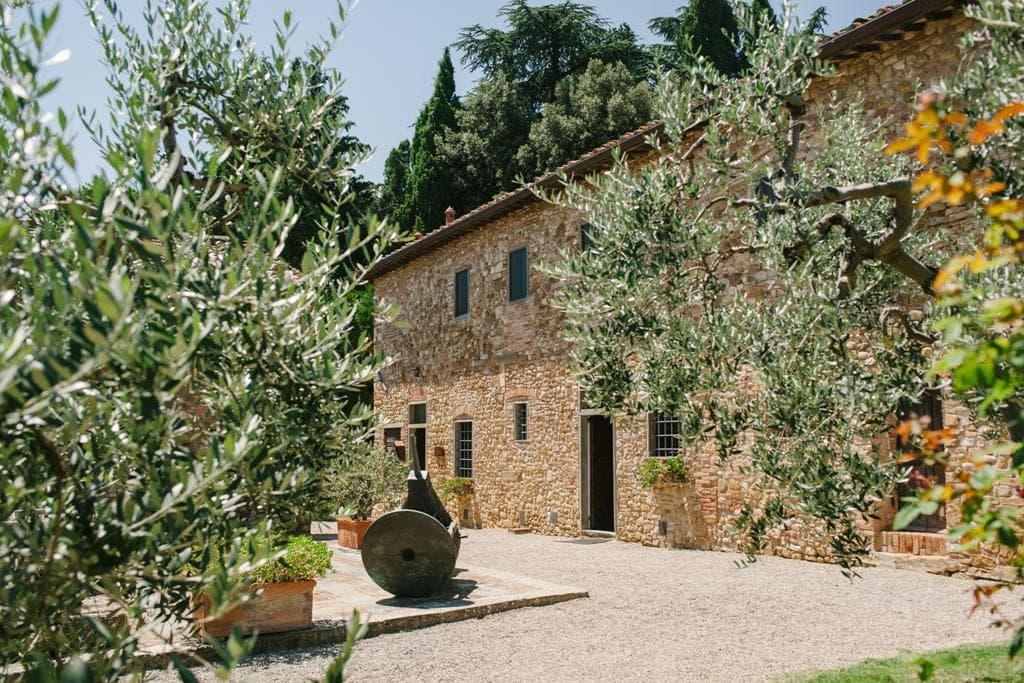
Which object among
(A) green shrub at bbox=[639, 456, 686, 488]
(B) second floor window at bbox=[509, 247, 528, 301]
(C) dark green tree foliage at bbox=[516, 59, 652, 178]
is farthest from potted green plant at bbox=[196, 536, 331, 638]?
(C) dark green tree foliage at bbox=[516, 59, 652, 178]

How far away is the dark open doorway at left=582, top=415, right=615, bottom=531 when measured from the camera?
13828mm

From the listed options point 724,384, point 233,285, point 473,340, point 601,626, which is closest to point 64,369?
point 233,285

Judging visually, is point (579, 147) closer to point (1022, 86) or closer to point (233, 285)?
point (1022, 86)

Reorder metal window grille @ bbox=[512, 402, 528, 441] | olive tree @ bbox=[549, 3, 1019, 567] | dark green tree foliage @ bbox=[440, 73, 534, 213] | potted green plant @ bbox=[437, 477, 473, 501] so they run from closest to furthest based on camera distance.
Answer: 1. olive tree @ bbox=[549, 3, 1019, 567]
2. metal window grille @ bbox=[512, 402, 528, 441]
3. potted green plant @ bbox=[437, 477, 473, 501]
4. dark green tree foliage @ bbox=[440, 73, 534, 213]

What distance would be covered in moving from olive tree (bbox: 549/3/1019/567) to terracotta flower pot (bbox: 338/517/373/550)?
8.92m

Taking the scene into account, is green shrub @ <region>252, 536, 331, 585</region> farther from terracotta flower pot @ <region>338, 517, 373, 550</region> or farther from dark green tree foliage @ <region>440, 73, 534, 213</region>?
dark green tree foliage @ <region>440, 73, 534, 213</region>

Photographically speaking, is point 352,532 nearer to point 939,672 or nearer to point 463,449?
point 463,449

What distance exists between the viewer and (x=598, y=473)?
14055 mm

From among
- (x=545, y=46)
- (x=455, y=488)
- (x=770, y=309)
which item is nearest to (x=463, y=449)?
(x=455, y=488)

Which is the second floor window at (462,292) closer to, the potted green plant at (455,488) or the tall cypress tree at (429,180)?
the potted green plant at (455,488)

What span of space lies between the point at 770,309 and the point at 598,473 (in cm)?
985

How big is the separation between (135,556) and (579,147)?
25.4 metres

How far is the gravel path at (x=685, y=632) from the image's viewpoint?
582cm

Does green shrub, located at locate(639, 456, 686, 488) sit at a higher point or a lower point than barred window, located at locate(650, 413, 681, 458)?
lower
